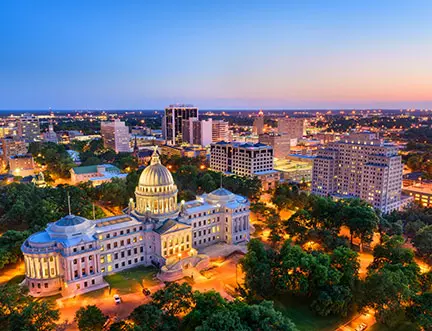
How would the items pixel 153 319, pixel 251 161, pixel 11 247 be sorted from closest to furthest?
pixel 153 319 → pixel 11 247 → pixel 251 161

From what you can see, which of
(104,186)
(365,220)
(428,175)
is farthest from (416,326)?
(428,175)

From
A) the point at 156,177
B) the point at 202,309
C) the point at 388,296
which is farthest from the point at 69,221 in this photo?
the point at 388,296

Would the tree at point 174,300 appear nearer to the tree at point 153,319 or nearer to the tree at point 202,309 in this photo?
the tree at point 153,319

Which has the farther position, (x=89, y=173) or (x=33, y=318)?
(x=89, y=173)

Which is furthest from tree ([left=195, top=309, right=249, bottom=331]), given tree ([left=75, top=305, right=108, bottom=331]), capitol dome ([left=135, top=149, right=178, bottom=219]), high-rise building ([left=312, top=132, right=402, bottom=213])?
high-rise building ([left=312, top=132, right=402, bottom=213])

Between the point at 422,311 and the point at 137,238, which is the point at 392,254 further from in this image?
the point at 137,238

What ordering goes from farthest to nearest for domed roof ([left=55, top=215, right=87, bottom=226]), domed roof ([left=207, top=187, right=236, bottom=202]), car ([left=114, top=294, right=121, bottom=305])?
domed roof ([left=207, top=187, right=236, bottom=202])
domed roof ([left=55, top=215, right=87, bottom=226])
car ([left=114, top=294, right=121, bottom=305])

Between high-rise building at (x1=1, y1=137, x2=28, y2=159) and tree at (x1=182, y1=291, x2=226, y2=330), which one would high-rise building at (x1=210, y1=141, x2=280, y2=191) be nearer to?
tree at (x1=182, y1=291, x2=226, y2=330)
